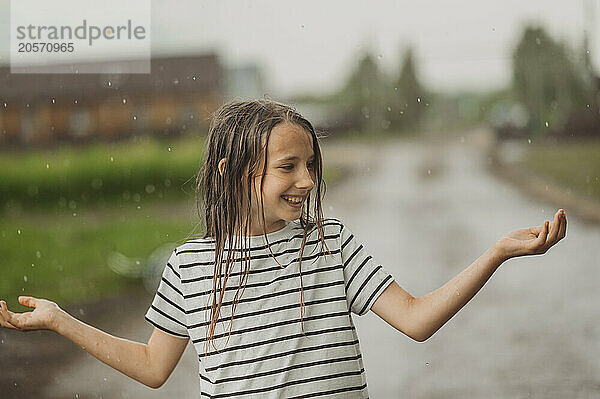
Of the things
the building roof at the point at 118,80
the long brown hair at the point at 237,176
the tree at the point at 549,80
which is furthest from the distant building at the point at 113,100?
the long brown hair at the point at 237,176

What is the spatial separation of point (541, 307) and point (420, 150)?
45cm

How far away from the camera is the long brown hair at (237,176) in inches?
43.4

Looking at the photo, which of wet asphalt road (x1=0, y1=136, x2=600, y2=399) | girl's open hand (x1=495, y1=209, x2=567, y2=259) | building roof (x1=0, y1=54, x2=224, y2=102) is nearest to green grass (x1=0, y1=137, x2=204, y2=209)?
building roof (x1=0, y1=54, x2=224, y2=102)

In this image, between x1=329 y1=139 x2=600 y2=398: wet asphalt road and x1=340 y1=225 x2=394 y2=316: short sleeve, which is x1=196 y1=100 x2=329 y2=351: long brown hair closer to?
x1=340 y1=225 x2=394 y2=316: short sleeve

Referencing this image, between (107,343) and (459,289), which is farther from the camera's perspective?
(107,343)

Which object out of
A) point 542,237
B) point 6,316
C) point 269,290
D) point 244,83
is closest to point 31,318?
point 6,316

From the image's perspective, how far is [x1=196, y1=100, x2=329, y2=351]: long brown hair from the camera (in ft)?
3.62

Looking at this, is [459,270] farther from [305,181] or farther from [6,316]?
[6,316]

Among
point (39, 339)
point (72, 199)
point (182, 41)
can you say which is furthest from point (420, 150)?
point (39, 339)

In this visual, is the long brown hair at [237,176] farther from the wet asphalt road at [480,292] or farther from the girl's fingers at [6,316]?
the wet asphalt road at [480,292]

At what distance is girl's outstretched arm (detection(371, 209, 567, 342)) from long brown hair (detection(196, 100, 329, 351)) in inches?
4.7

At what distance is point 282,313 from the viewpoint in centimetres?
109

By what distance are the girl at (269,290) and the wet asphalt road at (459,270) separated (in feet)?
2.54

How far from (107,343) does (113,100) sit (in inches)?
37.5
